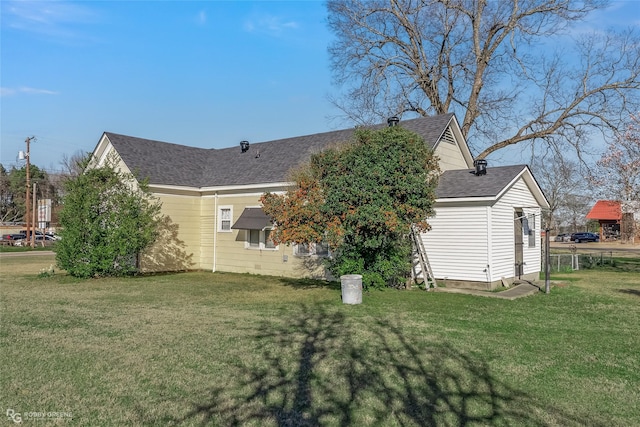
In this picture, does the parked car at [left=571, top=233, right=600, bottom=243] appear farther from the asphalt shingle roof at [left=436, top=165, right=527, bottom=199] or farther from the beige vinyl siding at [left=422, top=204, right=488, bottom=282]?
the beige vinyl siding at [left=422, top=204, right=488, bottom=282]

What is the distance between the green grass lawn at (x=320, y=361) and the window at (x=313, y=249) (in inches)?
188

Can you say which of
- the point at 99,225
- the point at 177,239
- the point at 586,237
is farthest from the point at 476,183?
the point at 586,237

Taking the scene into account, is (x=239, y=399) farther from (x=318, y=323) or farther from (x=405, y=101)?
(x=405, y=101)

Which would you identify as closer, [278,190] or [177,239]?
[278,190]

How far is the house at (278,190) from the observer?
1376 cm

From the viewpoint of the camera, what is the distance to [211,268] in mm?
19734

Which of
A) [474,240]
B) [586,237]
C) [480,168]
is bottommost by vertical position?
[586,237]

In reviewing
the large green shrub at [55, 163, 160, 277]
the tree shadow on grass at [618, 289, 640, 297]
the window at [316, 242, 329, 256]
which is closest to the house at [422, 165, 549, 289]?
the tree shadow on grass at [618, 289, 640, 297]

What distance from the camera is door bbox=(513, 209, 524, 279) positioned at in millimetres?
15164

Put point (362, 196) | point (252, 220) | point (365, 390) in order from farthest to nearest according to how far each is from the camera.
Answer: point (252, 220), point (362, 196), point (365, 390)

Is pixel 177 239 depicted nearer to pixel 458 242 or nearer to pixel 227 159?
pixel 227 159

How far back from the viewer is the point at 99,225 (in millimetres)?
15969

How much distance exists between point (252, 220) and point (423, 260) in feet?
22.5

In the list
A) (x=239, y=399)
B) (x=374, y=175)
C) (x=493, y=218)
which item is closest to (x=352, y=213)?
(x=374, y=175)
